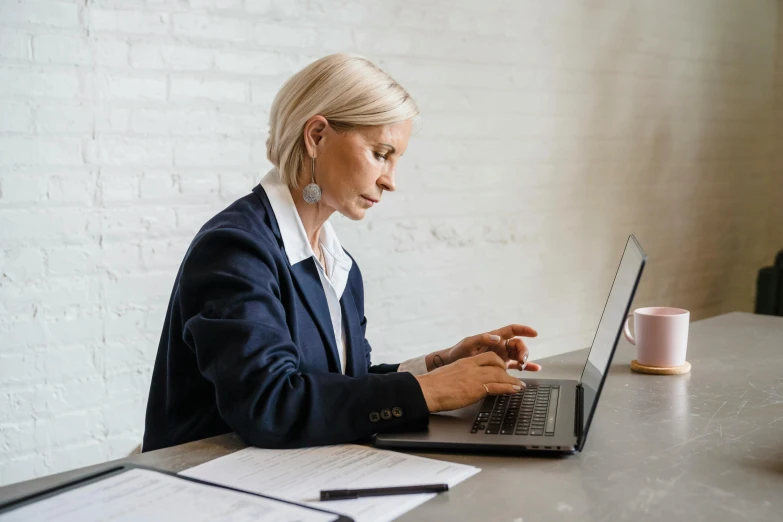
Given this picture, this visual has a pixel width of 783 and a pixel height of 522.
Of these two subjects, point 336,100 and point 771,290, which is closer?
point 336,100

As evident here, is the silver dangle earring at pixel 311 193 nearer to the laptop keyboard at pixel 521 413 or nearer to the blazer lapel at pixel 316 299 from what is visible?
the blazer lapel at pixel 316 299

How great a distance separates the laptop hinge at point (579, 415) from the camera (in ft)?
4.05

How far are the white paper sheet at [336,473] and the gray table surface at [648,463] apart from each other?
27 millimetres

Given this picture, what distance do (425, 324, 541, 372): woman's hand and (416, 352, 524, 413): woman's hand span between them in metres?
0.25

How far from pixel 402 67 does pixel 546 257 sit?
3.33 ft

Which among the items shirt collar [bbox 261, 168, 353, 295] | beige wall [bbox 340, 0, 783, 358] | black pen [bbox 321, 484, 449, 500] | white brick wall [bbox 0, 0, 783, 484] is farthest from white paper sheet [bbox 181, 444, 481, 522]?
beige wall [bbox 340, 0, 783, 358]

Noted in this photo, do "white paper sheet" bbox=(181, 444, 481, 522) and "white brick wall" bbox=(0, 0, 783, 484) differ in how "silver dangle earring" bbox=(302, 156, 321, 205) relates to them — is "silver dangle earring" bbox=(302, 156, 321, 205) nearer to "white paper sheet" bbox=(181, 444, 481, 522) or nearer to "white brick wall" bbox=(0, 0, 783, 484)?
"white paper sheet" bbox=(181, 444, 481, 522)

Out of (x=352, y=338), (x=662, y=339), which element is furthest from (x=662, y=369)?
(x=352, y=338)

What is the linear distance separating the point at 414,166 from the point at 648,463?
72.3 inches

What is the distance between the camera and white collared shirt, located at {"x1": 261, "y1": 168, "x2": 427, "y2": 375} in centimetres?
155

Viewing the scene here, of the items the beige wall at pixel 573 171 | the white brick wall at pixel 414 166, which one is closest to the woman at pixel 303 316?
the white brick wall at pixel 414 166

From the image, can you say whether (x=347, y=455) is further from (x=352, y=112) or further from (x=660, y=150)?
(x=660, y=150)

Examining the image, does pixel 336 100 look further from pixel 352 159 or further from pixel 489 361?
pixel 489 361

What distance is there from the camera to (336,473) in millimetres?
1138
